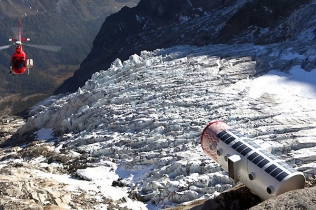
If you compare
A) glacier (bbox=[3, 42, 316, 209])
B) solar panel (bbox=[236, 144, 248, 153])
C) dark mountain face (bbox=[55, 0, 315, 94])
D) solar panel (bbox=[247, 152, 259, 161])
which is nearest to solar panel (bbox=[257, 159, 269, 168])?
solar panel (bbox=[247, 152, 259, 161])

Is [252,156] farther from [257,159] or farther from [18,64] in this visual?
[18,64]

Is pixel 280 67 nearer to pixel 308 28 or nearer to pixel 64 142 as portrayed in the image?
pixel 308 28

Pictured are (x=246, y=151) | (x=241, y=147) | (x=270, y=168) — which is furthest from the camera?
(x=241, y=147)

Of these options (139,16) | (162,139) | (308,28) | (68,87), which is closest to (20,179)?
(162,139)

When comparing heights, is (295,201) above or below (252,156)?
below

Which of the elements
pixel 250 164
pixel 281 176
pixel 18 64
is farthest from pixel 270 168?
pixel 18 64
